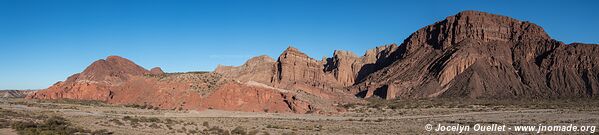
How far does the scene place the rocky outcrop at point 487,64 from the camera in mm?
118625

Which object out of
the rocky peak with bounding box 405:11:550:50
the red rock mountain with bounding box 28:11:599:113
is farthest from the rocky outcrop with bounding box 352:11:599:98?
the red rock mountain with bounding box 28:11:599:113

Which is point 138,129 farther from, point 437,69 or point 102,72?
point 437,69

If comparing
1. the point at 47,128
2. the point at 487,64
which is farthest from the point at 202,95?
the point at 487,64

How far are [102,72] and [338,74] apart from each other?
209 feet

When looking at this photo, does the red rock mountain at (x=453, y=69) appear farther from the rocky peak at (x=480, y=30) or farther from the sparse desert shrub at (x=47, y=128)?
the sparse desert shrub at (x=47, y=128)

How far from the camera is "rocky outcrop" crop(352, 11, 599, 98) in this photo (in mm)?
118625

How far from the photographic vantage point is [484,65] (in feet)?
421

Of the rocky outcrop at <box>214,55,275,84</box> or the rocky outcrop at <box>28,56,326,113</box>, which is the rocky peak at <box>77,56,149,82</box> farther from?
the rocky outcrop at <box>28,56,326,113</box>

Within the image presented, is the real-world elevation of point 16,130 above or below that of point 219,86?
below

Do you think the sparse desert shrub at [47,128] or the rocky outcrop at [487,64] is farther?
the rocky outcrop at [487,64]

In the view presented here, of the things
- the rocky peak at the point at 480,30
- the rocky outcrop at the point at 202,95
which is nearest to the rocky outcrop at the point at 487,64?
the rocky peak at the point at 480,30

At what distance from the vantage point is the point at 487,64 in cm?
13000

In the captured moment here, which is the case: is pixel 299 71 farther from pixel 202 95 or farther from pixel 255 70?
pixel 202 95

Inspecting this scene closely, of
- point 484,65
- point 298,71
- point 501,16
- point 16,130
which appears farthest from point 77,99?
point 501,16
